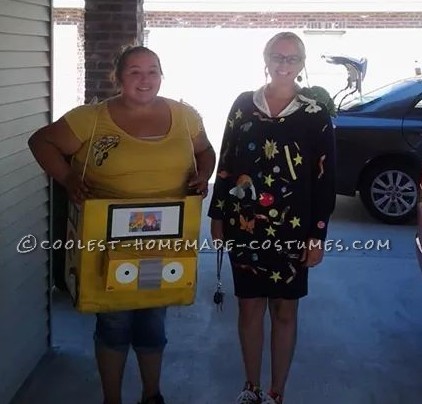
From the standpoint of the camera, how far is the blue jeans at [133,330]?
3023mm

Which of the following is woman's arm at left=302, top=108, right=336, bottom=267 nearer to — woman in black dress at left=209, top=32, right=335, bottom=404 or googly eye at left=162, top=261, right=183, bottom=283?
woman in black dress at left=209, top=32, right=335, bottom=404

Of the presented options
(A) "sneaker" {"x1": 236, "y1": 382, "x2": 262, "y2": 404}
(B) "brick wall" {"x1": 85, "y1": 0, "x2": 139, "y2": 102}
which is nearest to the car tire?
(B) "brick wall" {"x1": 85, "y1": 0, "x2": 139, "y2": 102}

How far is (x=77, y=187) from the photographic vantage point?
2.81 meters

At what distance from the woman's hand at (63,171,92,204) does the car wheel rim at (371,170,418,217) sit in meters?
5.18

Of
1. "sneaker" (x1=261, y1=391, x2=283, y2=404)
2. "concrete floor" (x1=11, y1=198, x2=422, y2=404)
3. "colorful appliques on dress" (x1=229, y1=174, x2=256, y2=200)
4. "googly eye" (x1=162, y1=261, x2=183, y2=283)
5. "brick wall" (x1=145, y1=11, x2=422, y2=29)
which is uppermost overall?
"brick wall" (x1=145, y1=11, x2=422, y2=29)

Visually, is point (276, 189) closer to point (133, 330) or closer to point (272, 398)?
point (133, 330)

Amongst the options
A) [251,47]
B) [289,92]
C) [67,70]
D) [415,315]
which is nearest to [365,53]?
[251,47]

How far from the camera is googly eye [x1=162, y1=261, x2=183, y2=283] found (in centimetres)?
285

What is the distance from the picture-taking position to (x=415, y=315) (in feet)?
15.4

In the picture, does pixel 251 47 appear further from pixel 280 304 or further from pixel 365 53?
pixel 280 304

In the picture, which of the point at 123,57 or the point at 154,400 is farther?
the point at 154,400

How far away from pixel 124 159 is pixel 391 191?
17.3 feet

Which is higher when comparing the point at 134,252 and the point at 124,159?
the point at 124,159

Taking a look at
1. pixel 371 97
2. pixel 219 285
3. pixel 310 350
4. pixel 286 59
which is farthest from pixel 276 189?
pixel 371 97
